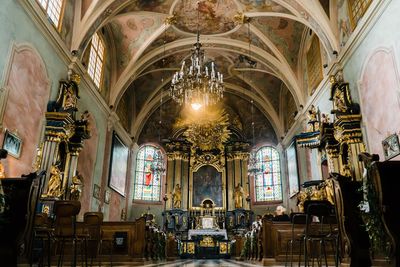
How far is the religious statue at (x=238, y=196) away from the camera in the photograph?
17469 mm

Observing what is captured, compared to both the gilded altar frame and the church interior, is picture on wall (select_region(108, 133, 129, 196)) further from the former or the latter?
the gilded altar frame

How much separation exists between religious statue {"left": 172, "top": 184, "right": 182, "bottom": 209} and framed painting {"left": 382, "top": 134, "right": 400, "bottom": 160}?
12.1 m

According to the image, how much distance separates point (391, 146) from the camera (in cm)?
699

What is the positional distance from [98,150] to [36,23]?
545 cm

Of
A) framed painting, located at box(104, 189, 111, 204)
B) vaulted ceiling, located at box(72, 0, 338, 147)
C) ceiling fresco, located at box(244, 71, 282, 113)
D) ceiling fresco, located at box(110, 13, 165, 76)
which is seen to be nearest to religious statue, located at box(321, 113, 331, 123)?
vaulted ceiling, located at box(72, 0, 338, 147)

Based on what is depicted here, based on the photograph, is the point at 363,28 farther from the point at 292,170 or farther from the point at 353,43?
the point at 292,170

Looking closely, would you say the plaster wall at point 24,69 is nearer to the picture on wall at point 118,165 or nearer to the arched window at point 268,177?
the picture on wall at point 118,165

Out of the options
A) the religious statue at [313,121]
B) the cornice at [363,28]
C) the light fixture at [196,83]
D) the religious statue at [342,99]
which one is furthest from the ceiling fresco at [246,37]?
the religious statue at [342,99]

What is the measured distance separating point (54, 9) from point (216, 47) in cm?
719

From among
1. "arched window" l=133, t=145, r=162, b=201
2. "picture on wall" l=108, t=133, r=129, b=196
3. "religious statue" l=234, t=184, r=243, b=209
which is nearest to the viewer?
"picture on wall" l=108, t=133, r=129, b=196

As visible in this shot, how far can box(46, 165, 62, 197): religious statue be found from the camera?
8.46m

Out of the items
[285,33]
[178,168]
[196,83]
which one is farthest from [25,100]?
[178,168]

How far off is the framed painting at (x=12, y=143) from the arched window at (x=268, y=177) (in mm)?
12623

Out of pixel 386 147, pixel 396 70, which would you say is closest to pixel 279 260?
pixel 386 147
